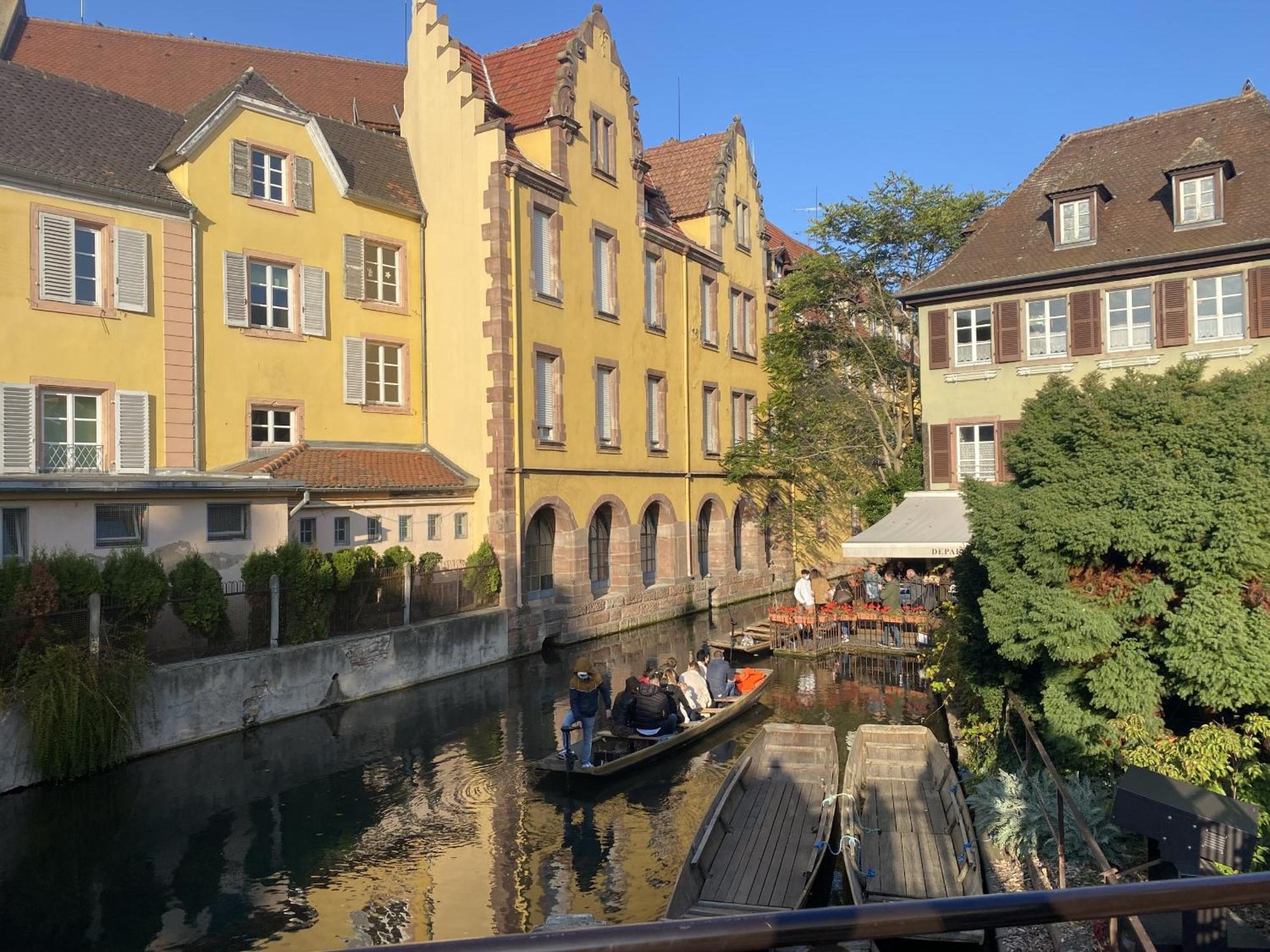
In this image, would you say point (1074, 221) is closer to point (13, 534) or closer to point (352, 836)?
point (352, 836)

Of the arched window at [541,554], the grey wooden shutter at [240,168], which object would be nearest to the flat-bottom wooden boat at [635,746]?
the arched window at [541,554]

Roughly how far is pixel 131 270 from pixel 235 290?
2.31 metres

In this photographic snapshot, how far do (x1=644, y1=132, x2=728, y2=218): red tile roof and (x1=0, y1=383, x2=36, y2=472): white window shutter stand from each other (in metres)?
22.9

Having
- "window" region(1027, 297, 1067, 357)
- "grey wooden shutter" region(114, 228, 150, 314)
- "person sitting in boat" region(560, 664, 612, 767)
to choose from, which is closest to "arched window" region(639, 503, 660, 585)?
"window" region(1027, 297, 1067, 357)

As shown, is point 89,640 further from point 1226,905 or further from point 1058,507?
point 1226,905

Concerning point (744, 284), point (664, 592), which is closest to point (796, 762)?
point (664, 592)

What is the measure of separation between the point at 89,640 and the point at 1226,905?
1563cm

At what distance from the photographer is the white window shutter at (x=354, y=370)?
24.5m

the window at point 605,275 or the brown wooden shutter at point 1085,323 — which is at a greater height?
the window at point 605,275

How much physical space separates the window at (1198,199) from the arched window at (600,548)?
1620cm

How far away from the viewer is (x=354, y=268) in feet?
81.3

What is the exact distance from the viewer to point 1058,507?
10.1 metres

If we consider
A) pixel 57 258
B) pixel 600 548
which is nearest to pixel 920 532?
pixel 600 548

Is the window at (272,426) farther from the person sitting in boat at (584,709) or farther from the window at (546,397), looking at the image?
the person sitting in boat at (584,709)
